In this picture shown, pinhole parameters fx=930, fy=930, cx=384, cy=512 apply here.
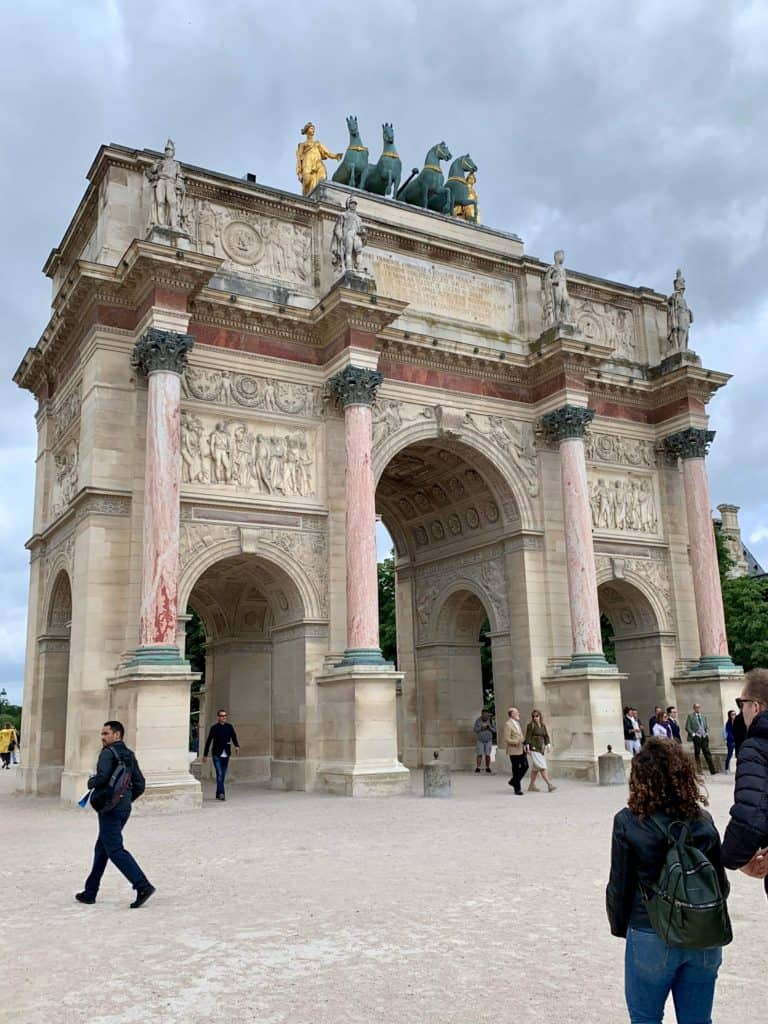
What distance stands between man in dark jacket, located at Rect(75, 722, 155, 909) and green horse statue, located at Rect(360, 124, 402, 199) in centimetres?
2237

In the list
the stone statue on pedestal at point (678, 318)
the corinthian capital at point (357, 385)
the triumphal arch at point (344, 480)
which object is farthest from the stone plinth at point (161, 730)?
the stone statue on pedestal at point (678, 318)

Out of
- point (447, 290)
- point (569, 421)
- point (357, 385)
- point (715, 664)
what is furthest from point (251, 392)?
point (715, 664)

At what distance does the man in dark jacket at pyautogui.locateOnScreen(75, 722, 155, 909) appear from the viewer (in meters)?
8.52

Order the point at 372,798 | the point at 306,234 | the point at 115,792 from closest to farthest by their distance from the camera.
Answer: the point at 115,792 < the point at 372,798 < the point at 306,234

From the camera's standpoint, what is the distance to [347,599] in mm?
22031

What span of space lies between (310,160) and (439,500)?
434 inches

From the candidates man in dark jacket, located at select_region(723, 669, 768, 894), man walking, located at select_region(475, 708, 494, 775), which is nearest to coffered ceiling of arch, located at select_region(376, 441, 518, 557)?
man walking, located at select_region(475, 708, 494, 775)

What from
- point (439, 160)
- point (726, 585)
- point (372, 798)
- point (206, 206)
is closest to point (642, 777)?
point (372, 798)

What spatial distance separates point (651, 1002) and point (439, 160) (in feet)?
93.7

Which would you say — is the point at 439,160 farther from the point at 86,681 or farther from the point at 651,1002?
the point at 651,1002

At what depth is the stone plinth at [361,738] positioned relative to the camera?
2012cm

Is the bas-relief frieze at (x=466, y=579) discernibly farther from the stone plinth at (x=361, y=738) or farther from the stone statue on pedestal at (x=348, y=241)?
the stone statue on pedestal at (x=348, y=241)

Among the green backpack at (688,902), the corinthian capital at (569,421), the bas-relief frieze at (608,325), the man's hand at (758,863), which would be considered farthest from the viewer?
the bas-relief frieze at (608,325)

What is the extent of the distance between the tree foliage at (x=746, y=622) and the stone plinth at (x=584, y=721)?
20.5m
